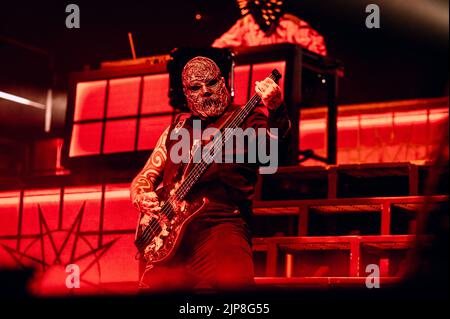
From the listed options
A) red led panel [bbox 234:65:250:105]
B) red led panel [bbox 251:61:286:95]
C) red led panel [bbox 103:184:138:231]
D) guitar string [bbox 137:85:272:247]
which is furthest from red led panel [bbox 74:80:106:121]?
guitar string [bbox 137:85:272:247]

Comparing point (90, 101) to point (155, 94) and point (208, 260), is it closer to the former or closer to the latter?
point (155, 94)

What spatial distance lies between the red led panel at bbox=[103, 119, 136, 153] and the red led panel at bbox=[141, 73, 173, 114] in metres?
0.19

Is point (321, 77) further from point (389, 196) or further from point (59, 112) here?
point (59, 112)

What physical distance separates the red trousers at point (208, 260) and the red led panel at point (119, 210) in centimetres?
230

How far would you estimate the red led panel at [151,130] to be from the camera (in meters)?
7.86

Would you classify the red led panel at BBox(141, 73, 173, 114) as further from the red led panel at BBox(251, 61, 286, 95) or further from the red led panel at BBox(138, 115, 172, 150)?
the red led panel at BBox(251, 61, 286, 95)

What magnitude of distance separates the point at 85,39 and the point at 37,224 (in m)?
3.47

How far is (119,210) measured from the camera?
7070mm

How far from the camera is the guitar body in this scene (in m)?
4.61

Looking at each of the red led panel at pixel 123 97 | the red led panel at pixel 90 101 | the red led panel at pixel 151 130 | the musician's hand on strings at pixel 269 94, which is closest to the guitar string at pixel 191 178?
the musician's hand on strings at pixel 269 94

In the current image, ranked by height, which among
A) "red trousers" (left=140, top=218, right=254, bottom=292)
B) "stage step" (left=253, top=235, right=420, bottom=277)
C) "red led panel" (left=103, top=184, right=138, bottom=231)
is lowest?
"red trousers" (left=140, top=218, right=254, bottom=292)

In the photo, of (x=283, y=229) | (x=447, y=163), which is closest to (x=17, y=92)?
(x=283, y=229)

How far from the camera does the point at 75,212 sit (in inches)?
286

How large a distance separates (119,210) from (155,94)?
1.36 meters
